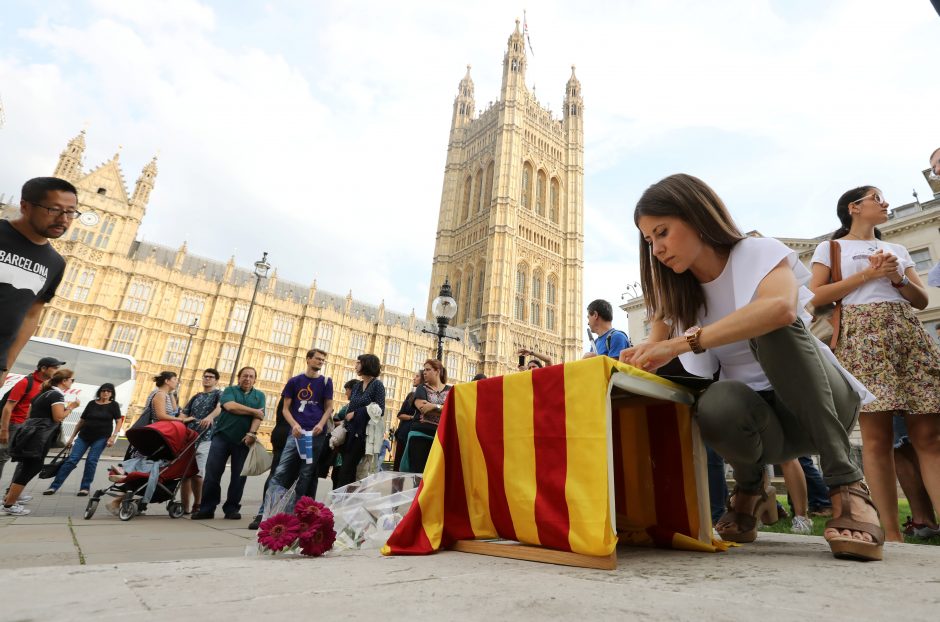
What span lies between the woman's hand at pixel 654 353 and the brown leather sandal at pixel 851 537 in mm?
737

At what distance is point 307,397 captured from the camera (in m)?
5.13

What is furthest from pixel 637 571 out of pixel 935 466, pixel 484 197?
pixel 484 197

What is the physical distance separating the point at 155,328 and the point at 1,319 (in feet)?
110

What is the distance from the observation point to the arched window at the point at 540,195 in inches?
1895

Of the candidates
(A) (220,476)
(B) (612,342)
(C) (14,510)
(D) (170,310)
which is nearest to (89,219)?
(D) (170,310)

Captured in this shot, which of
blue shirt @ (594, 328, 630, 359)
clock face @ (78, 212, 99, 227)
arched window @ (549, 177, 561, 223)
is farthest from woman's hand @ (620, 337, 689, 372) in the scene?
arched window @ (549, 177, 561, 223)

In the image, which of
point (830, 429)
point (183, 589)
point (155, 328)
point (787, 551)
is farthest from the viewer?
point (155, 328)

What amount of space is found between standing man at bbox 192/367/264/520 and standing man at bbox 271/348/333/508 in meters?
0.47

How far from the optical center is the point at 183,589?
3.47 feet

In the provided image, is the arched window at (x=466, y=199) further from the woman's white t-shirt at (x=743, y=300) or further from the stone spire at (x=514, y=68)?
the woman's white t-shirt at (x=743, y=300)

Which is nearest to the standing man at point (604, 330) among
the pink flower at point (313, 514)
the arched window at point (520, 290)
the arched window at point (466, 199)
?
the pink flower at point (313, 514)

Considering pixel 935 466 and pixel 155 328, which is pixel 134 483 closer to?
pixel 935 466

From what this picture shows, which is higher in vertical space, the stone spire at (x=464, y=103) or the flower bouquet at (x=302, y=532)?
the stone spire at (x=464, y=103)

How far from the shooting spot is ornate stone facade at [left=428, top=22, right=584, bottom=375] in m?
43.2
